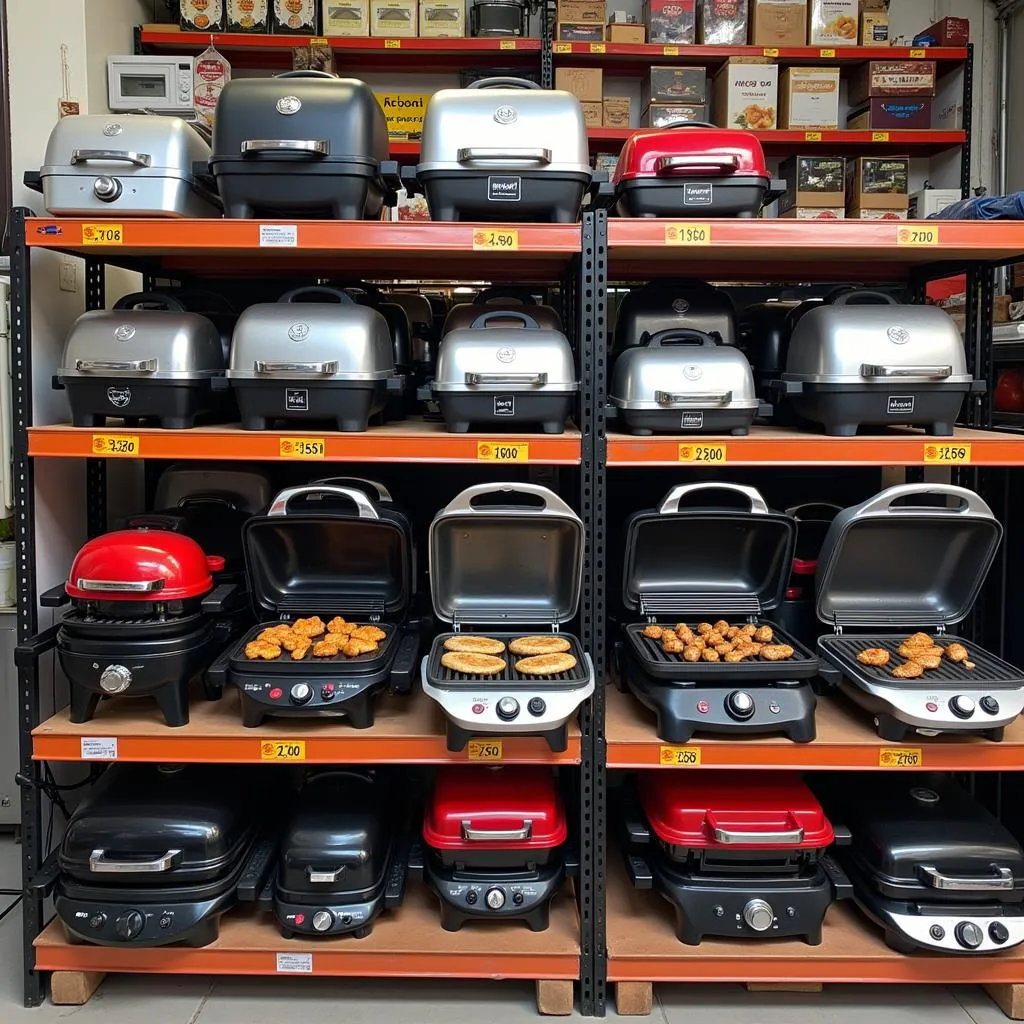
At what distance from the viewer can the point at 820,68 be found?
4.39 m

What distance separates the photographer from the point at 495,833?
84.3 inches

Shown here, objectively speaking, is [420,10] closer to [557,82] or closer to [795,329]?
[557,82]

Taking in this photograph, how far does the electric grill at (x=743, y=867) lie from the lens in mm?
2141

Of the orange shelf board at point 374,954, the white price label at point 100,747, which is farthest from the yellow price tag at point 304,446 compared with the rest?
the orange shelf board at point 374,954

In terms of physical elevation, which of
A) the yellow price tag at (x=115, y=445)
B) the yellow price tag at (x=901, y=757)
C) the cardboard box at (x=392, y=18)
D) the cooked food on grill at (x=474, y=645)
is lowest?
the yellow price tag at (x=901, y=757)

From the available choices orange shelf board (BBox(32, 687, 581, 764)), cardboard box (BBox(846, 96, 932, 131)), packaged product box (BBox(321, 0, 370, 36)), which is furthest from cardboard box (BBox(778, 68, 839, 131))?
orange shelf board (BBox(32, 687, 581, 764))

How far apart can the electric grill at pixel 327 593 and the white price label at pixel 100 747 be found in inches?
11.8

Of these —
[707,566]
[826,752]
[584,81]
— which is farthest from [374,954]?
[584,81]

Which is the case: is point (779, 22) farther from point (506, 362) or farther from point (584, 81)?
point (506, 362)

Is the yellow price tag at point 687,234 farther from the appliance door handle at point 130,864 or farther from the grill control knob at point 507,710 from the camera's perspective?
the appliance door handle at point 130,864

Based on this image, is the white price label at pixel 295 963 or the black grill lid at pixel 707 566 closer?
the white price label at pixel 295 963

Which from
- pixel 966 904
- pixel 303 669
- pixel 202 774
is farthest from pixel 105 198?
pixel 966 904

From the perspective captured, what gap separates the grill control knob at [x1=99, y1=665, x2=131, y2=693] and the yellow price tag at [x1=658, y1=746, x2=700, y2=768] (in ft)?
4.24

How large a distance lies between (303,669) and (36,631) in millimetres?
734
